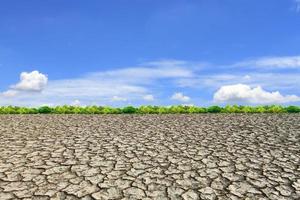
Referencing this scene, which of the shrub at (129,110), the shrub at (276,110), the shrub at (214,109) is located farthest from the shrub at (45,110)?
the shrub at (276,110)

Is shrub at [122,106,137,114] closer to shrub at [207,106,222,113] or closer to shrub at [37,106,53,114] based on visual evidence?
shrub at [207,106,222,113]

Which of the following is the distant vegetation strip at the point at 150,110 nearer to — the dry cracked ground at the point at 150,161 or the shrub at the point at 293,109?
the shrub at the point at 293,109

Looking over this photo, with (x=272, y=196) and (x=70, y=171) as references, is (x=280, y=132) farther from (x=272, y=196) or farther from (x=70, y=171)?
(x=70, y=171)

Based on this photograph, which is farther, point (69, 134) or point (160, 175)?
point (69, 134)

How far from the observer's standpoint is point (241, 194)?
6875 mm

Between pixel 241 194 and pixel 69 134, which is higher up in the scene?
pixel 69 134

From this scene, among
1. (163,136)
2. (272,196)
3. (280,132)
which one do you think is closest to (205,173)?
(272,196)

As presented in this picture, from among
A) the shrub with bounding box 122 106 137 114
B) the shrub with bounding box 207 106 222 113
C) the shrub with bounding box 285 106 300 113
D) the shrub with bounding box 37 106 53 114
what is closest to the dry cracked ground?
the shrub with bounding box 207 106 222 113

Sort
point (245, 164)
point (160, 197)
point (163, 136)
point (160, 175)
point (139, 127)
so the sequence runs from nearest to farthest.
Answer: point (160, 197)
point (160, 175)
point (245, 164)
point (163, 136)
point (139, 127)

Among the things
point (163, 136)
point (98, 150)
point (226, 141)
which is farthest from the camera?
point (163, 136)

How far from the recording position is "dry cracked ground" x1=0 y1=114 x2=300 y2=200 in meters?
6.98

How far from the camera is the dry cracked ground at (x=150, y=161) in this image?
6.98 meters

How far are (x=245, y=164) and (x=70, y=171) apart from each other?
3425 millimetres

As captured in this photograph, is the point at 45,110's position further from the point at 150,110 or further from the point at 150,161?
the point at 150,161
